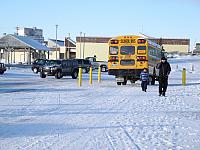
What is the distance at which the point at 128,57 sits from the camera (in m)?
25.6

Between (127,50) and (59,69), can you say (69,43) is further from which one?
(127,50)

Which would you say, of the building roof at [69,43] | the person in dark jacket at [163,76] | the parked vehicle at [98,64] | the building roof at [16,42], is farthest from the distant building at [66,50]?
the person in dark jacket at [163,76]

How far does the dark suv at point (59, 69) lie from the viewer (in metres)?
34.7

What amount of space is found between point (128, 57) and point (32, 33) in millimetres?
109620

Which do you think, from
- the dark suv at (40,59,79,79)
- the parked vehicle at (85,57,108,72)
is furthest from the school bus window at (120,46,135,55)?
the parked vehicle at (85,57,108,72)

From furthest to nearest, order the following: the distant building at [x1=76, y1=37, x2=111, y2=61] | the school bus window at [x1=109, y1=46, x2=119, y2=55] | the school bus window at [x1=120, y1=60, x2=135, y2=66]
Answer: the distant building at [x1=76, y1=37, x2=111, y2=61]
the school bus window at [x1=109, y1=46, x2=119, y2=55]
the school bus window at [x1=120, y1=60, x2=135, y2=66]

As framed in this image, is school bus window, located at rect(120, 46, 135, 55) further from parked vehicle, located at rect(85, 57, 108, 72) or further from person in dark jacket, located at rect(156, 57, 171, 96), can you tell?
parked vehicle, located at rect(85, 57, 108, 72)

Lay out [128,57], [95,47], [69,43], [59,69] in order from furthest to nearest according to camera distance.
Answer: [69,43] → [95,47] → [59,69] → [128,57]

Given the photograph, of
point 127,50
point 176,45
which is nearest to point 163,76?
point 127,50

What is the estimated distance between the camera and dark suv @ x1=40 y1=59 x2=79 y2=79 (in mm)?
34719

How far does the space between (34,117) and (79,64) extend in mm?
27490

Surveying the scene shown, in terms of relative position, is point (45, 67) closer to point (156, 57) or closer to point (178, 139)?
point (156, 57)

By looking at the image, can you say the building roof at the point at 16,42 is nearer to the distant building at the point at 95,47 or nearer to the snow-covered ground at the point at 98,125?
the distant building at the point at 95,47

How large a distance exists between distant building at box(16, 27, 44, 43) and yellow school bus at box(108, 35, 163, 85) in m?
99.3
